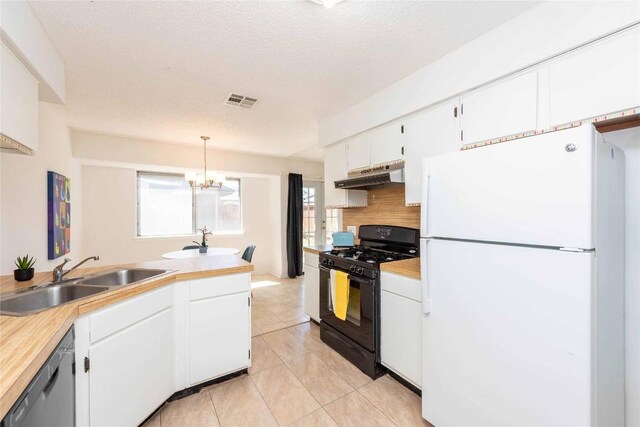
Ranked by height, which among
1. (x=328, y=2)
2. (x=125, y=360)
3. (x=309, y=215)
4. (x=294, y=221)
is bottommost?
(x=125, y=360)

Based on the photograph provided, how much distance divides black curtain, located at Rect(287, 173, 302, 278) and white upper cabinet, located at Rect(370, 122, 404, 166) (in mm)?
2984

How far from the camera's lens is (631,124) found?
1.44 m

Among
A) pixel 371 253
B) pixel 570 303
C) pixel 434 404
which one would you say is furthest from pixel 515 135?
pixel 434 404

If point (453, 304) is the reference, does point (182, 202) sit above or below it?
above

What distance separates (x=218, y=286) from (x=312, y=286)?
4.61ft

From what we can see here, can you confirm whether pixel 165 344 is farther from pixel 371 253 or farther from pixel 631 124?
pixel 631 124

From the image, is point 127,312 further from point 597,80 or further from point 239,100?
point 597,80

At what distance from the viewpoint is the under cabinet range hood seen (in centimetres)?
240

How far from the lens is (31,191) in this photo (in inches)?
91.0

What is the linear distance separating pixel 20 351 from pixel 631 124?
115 inches

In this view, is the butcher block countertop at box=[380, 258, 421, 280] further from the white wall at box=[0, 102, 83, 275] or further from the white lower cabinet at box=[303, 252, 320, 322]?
the white wall at box=[0, 102, 83, 275]

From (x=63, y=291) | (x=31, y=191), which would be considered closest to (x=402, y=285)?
(x=63, y=291)

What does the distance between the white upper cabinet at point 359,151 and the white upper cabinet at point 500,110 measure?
1.01 metres

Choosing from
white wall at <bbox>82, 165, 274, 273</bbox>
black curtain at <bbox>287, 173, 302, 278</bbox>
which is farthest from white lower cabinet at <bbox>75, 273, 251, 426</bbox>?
white wall at <bbox>82, 165, 274, 273</bbox>
